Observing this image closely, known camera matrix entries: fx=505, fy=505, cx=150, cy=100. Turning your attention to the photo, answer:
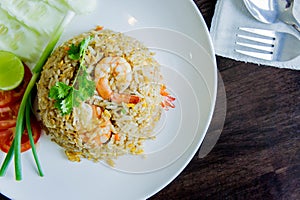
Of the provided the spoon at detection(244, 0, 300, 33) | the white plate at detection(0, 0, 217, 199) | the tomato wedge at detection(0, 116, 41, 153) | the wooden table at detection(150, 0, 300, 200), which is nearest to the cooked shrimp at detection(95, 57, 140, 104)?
the white plate at detection(0, 0, 217, 199)

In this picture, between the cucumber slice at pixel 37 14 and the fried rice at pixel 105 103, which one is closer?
the fried rice at pixel 105 103

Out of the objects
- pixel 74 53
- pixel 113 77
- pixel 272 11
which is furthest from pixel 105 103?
pixel 272 11

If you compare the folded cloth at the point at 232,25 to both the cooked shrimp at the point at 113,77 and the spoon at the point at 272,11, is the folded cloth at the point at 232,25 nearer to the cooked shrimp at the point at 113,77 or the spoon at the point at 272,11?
the spoon at the point at 272,11

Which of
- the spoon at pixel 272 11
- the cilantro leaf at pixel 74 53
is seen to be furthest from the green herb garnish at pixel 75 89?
the spoon at pixel 272 11

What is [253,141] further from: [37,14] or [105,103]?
[37,14]

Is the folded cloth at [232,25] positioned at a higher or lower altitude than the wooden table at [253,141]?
higher

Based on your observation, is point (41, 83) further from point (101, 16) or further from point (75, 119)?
point (101, 16)
